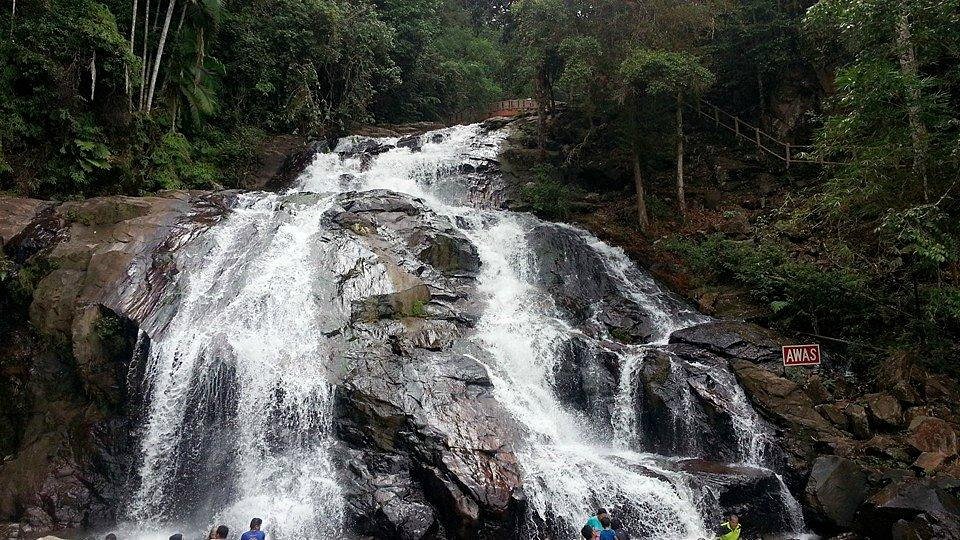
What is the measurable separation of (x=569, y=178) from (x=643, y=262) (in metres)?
5.76

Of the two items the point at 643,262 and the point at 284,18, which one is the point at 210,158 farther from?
the point at 643,262

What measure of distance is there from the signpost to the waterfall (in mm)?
1248

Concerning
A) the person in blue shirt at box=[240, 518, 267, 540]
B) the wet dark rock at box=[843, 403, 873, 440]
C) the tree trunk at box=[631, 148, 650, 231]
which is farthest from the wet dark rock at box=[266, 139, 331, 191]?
the wet dark rock at box=[843, 403, 873, 440]

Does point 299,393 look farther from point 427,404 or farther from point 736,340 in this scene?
point 736,340

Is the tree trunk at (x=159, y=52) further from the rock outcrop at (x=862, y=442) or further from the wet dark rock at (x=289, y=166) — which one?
the rock outcrop at (x=862, y=442)

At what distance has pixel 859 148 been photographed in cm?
1113

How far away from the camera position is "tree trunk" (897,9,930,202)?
1005cm

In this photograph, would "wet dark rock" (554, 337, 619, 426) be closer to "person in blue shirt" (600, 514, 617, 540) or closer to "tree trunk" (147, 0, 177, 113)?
"person in blue shirt" (600, 514, 617, 540)

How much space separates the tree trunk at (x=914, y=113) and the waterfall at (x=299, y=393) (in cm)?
544

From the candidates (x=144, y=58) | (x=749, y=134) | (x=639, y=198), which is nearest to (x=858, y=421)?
(x=639, y=198)

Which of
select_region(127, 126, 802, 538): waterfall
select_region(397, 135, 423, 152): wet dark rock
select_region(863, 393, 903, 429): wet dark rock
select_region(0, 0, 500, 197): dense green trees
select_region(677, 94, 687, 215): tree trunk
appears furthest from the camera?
select_region(397, 135, 423, 152): wet dark rock

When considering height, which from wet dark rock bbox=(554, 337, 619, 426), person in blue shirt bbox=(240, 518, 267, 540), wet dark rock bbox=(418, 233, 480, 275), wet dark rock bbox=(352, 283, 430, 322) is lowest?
person in blue shirt bbox=(240, 518, 267, 540)

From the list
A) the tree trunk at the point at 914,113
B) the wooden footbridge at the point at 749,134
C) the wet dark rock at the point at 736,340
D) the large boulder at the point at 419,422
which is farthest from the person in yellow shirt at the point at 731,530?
the wooden footbridge at the point at 749,134

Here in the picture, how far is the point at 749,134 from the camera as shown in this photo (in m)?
21.9
